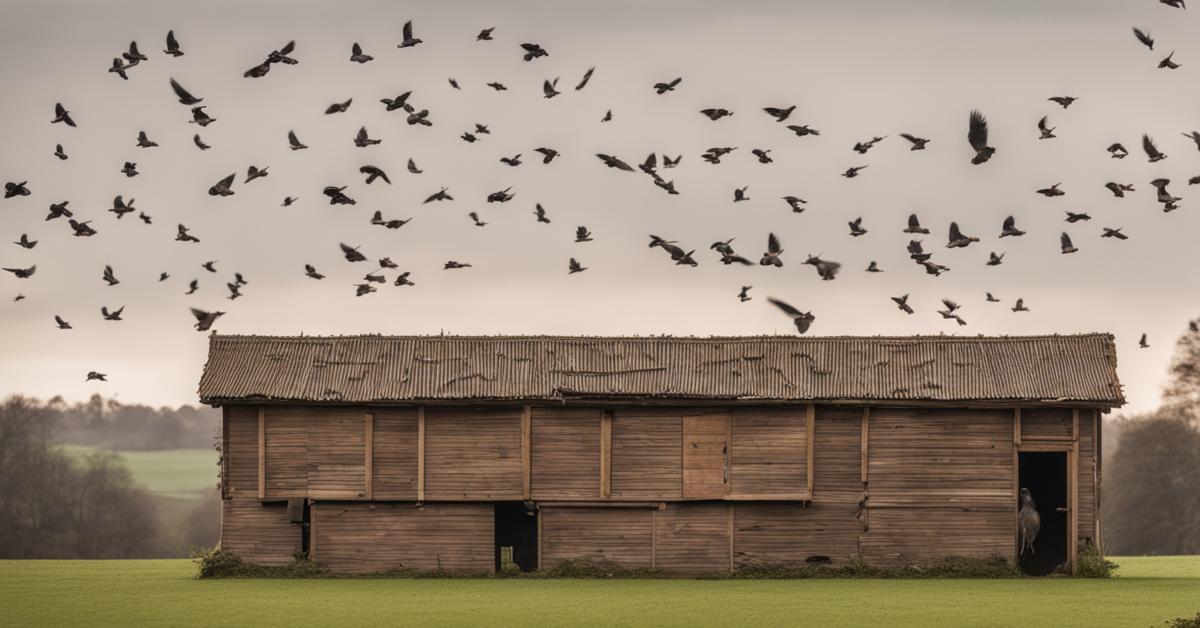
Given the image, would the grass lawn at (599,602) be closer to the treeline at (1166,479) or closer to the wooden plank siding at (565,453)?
the wooden plank siding at (565,453)

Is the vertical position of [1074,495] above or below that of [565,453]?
below

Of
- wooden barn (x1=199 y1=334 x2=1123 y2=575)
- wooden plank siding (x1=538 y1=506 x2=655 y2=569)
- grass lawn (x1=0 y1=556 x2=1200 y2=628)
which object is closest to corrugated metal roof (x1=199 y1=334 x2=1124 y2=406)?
wooden barn (x1=199 y1=334 x2=1123 y2=575)

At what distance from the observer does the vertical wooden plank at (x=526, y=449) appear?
54.9 meters

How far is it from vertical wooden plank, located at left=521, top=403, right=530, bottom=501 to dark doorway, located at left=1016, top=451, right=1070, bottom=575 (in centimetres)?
1414

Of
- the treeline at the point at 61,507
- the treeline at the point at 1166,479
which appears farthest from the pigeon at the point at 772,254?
the treeline at the point at 61,507

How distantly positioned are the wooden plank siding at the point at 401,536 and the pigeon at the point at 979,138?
58.1 feet

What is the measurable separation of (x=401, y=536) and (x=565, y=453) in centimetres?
507

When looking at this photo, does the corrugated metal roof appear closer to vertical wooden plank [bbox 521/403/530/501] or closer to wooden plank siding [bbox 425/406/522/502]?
vertical wooden plank [bbox 521/403/530/501]

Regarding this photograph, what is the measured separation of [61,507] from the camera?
10644 centimetres

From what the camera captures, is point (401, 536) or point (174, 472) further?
point (174, 472)

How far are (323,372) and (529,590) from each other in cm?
1004

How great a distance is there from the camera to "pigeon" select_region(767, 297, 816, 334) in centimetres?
4034

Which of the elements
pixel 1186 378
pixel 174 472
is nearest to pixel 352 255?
pixel 1186 378

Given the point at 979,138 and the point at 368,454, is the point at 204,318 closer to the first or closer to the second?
the point at 368,454
